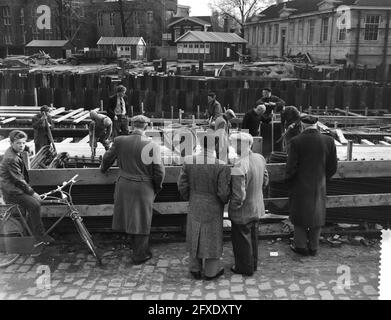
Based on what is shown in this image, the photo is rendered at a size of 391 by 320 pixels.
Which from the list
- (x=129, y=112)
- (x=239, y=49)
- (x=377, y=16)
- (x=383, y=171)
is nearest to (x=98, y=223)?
(x=383, y=171)

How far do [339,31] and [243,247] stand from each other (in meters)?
41.4

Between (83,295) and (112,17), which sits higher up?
(112,17)

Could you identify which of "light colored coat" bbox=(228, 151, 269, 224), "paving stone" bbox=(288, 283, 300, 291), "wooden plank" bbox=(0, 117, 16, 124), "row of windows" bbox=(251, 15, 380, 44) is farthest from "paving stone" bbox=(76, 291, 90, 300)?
"row of windows" bbox=(251, 15, 380, 44)

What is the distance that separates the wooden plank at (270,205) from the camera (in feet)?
22.7

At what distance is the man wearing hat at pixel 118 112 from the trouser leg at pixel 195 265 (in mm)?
6921

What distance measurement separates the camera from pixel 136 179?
241 inches

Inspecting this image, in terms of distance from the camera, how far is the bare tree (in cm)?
7262

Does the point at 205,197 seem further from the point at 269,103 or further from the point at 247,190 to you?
the point at 269,103

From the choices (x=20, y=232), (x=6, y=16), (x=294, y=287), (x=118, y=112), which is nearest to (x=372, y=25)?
(x=118, y=112)

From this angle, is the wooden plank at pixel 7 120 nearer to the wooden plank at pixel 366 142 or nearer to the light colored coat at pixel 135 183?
the light colored coat at pixel 135 183

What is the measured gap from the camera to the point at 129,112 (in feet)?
65.0

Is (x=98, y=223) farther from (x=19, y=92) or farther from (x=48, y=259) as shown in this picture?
(x=19, y=92)

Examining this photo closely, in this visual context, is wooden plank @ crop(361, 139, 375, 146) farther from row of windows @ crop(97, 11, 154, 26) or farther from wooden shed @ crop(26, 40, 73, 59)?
row of windows @ crop(97, 11, 154, 26)
